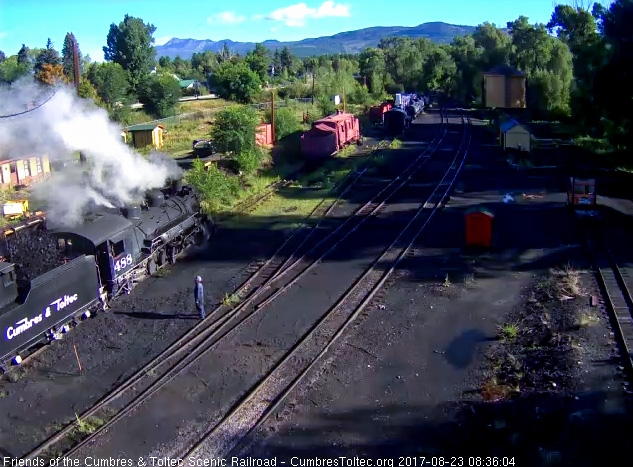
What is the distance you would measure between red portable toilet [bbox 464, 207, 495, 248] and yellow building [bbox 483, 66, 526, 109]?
33342 mm

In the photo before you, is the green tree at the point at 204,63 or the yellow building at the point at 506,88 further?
the green tree at the point at 204,63

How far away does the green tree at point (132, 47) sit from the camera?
78.8 metres

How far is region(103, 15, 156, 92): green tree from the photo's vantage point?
259ft

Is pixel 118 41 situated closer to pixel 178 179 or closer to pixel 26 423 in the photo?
pixel 178 179

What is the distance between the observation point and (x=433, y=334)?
11.9m

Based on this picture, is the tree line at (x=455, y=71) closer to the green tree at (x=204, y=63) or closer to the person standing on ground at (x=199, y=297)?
the green tree at (x=204, y=63)

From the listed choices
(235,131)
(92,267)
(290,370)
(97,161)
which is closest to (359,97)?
(235,131)

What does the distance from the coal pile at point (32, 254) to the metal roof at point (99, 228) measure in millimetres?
597

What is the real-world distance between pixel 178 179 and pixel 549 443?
45.6ft

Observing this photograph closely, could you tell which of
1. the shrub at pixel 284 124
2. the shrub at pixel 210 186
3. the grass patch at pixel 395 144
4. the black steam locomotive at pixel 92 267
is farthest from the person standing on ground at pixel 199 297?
the grass patch at pixel 395 144

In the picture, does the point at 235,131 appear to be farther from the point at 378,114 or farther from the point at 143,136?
the point at 378,114

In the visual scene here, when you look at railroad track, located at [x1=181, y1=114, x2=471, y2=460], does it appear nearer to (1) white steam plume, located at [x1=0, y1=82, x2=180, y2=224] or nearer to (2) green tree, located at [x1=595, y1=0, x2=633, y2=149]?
(1) white steam plume, located at [x1=0, y1=82, x2=180, y2=224]

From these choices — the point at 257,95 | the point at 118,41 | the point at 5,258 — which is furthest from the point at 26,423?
the point at 118,41

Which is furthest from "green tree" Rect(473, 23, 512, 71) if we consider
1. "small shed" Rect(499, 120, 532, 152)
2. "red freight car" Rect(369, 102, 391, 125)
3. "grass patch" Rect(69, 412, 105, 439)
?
"grass patch" Rect(69, 412, 105, 439)
